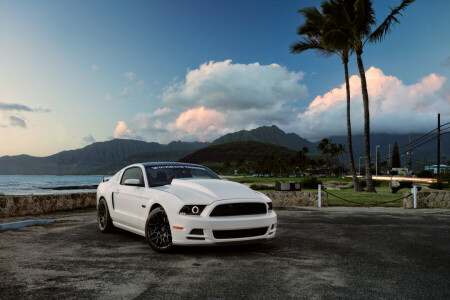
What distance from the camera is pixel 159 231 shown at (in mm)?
6266

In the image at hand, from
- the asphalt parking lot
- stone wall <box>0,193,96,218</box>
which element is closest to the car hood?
the asphalt parking lot

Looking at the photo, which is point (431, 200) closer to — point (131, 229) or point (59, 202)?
point (131, 229)

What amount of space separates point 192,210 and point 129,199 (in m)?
1.90

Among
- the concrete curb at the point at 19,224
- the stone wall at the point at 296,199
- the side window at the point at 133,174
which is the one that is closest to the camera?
the side window at the point at 133,174

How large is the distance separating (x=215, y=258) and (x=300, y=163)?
150 meters

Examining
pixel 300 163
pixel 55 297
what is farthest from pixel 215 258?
pixel 300 163

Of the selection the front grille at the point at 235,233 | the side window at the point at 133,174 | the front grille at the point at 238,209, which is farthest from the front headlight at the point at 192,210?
the side window at the point at 133,174

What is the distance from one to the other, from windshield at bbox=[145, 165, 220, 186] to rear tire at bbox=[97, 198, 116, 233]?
162 cm

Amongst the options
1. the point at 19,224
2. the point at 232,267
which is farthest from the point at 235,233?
the point at 19,224

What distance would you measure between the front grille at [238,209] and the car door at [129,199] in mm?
1725

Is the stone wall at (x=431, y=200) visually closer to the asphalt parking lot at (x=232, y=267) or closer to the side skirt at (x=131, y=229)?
the asphalt parking lot at (x=232, y=267)

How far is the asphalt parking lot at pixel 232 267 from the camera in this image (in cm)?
420

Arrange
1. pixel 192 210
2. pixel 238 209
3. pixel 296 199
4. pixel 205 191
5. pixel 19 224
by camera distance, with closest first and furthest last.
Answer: pixel 192 210
pixel 238 209
pixel 205 191
pixel 19 224
pixel 296 199

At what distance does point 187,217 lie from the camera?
5789 mm
